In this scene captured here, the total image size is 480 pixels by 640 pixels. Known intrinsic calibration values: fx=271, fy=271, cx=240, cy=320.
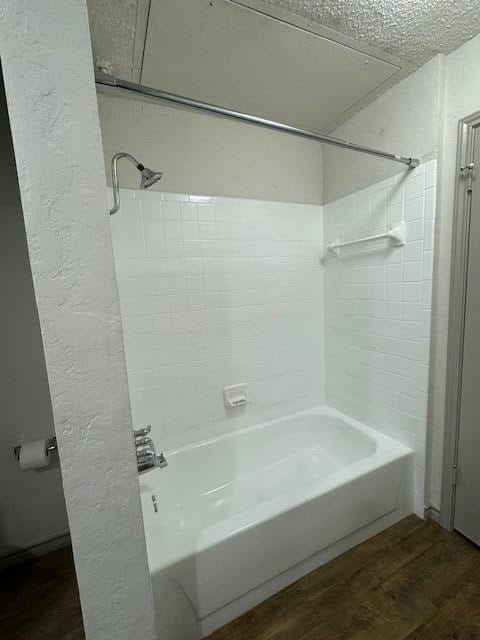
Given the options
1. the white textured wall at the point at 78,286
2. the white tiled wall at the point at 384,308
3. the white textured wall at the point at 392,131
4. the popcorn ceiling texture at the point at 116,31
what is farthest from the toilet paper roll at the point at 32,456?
the white textured wall at the point at 392,131

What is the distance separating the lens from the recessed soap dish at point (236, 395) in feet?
5.81

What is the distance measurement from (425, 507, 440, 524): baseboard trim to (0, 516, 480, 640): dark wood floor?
9cm

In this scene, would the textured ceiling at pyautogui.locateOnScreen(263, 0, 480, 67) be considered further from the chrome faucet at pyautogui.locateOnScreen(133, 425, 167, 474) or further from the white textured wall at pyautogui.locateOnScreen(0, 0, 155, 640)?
the chrome faucet at pyautogui.locateOnScreen(133, 425, 167, 474)

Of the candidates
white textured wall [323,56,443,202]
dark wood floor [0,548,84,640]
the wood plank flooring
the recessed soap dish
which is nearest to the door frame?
white textured wall [323,56,443,202]

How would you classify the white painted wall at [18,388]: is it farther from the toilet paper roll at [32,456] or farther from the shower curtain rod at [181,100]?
the shower curtain rod at [181,100]

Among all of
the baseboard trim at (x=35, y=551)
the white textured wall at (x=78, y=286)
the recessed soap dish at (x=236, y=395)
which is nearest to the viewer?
the white textured wall at (x=78, y=286)

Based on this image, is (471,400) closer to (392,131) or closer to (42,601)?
(392,131)

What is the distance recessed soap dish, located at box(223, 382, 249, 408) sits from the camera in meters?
1.77

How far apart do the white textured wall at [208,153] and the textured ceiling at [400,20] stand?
0.68 m

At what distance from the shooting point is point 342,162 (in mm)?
1784

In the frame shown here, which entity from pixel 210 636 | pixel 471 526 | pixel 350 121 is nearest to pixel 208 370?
pixel 210 636

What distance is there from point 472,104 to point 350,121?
0.67 m

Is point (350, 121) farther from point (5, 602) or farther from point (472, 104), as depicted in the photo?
point (5, 602)

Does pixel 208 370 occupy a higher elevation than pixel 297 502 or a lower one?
higher
